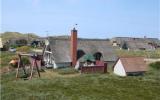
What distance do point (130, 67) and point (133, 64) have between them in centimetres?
70

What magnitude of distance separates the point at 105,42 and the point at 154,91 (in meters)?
22.9

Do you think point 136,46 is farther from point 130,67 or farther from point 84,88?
point 84,88

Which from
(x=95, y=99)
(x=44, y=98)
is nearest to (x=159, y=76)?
(x=95, y=99)

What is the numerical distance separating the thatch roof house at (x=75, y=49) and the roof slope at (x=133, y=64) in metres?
8.38

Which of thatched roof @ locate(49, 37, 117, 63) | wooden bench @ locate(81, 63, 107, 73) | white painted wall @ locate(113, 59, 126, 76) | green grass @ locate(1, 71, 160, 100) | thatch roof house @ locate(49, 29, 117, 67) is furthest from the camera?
thatched roof @ locate(49, 37, 117, 63)

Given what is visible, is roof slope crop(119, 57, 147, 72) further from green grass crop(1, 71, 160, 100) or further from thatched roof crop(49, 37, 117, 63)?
thatched roof crop(49, 37, 117, 63)

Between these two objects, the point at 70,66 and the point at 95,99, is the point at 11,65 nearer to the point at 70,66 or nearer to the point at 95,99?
the point at 70,66

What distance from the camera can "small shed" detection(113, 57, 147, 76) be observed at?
3544 cm

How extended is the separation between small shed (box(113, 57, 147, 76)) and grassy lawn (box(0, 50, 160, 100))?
5.95ft

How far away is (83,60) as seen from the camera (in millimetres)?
41656

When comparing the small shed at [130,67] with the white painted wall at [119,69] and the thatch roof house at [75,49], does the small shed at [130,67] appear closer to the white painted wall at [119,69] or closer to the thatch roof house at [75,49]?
the white painted wall at [119,69]

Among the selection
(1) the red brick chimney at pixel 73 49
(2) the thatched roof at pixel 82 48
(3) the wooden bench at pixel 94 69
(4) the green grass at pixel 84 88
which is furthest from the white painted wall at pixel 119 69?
(2) the thatched roof at pixel 82 48

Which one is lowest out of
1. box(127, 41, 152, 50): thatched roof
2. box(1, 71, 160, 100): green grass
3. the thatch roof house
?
box(1, 71, 160, 100): green grass

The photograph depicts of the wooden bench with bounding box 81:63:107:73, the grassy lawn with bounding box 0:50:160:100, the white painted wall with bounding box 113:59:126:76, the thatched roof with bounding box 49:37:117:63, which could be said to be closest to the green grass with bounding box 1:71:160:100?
the grassy lawn with bounding box 0:50:160:100
